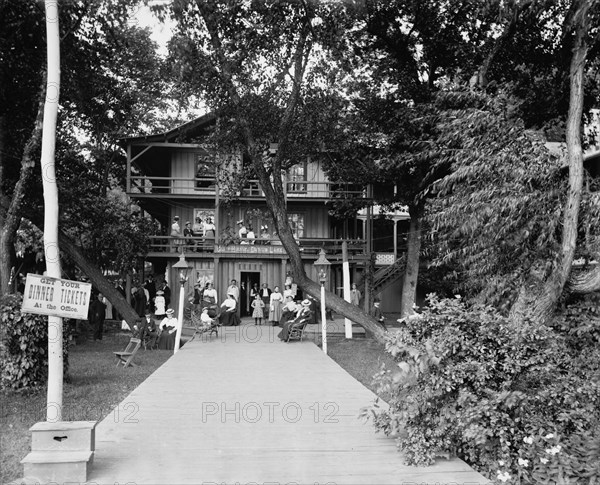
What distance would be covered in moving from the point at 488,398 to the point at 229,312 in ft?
52.4

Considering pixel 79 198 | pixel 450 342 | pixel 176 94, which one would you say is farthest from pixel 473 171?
pixel 79 198

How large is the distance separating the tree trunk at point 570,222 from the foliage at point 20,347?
6688 millimetres

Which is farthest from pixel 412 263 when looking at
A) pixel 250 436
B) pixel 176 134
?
pixel 250 436

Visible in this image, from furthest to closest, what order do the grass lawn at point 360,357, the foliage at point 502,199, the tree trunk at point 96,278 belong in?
the tree trunk at point 96,278 → the grass lawn at point 360,357 → the foliage at point 502,199

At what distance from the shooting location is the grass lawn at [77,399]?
232 inches

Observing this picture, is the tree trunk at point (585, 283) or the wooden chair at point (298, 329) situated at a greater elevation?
the tree trunk at point (585, 283)

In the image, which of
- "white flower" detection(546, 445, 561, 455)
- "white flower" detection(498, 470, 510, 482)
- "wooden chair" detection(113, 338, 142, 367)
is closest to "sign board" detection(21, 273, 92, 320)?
"white flower" detection(498, 470, 510, 482)

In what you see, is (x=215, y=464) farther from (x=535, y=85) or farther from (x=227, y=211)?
(x=227, y=211)

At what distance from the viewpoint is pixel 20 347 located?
8.52 metres

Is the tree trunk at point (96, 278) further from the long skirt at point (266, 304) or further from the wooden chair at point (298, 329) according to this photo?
the long skirt at point (266, 304)

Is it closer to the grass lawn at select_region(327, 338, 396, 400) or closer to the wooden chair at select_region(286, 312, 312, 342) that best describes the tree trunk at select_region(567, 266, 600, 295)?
the grass lawn at select_region(327, 338, 396, 400)

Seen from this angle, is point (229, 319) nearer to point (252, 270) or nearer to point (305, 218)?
point (252, 270)

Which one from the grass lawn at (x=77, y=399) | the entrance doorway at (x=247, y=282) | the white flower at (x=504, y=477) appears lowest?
the grass lawn at (x=77, y=399)

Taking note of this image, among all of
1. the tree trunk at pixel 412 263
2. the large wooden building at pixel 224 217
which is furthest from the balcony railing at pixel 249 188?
the tree trunk at pixel 412 263
